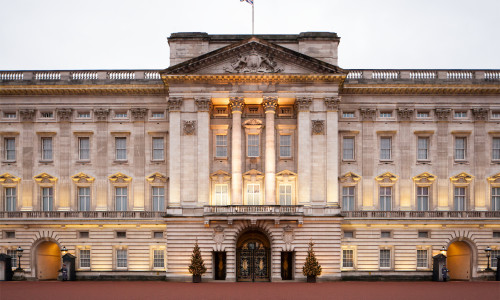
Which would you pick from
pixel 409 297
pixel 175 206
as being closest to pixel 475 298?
pixel 409 297

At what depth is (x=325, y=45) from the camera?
49188 mm

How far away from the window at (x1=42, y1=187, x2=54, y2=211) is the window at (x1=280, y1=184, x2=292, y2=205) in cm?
2023

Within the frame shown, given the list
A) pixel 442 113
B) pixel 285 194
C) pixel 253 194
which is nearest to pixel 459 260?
pixel 442 113

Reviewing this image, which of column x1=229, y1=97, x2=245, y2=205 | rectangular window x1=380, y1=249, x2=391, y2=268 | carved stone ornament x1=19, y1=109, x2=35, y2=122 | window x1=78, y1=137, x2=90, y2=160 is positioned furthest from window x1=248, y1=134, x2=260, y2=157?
carved stone ornament x1=19, y1=109, x2=35, y2=122

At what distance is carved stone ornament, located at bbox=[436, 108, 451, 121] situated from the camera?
5016cm

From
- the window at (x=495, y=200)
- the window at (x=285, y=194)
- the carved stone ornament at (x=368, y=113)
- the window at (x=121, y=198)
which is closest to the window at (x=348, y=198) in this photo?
the window at (x=285, y=194)

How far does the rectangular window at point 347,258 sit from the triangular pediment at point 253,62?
50.1 ft

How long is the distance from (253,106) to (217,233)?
1140cm

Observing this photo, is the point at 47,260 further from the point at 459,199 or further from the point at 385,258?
the point at 459,199

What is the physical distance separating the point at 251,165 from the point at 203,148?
14.5ft

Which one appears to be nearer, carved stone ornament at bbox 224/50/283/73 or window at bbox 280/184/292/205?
carved stone ornament at bbox 224/50/283/73

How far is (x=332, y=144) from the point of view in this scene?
47.8 m

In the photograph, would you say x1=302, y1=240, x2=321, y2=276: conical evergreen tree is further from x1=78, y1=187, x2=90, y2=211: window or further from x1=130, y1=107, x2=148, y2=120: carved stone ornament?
x1=78, y1=187, x2=90, y2=211: window

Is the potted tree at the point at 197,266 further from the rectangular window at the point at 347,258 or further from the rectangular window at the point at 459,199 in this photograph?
the rectangular window at the point at 459,199
